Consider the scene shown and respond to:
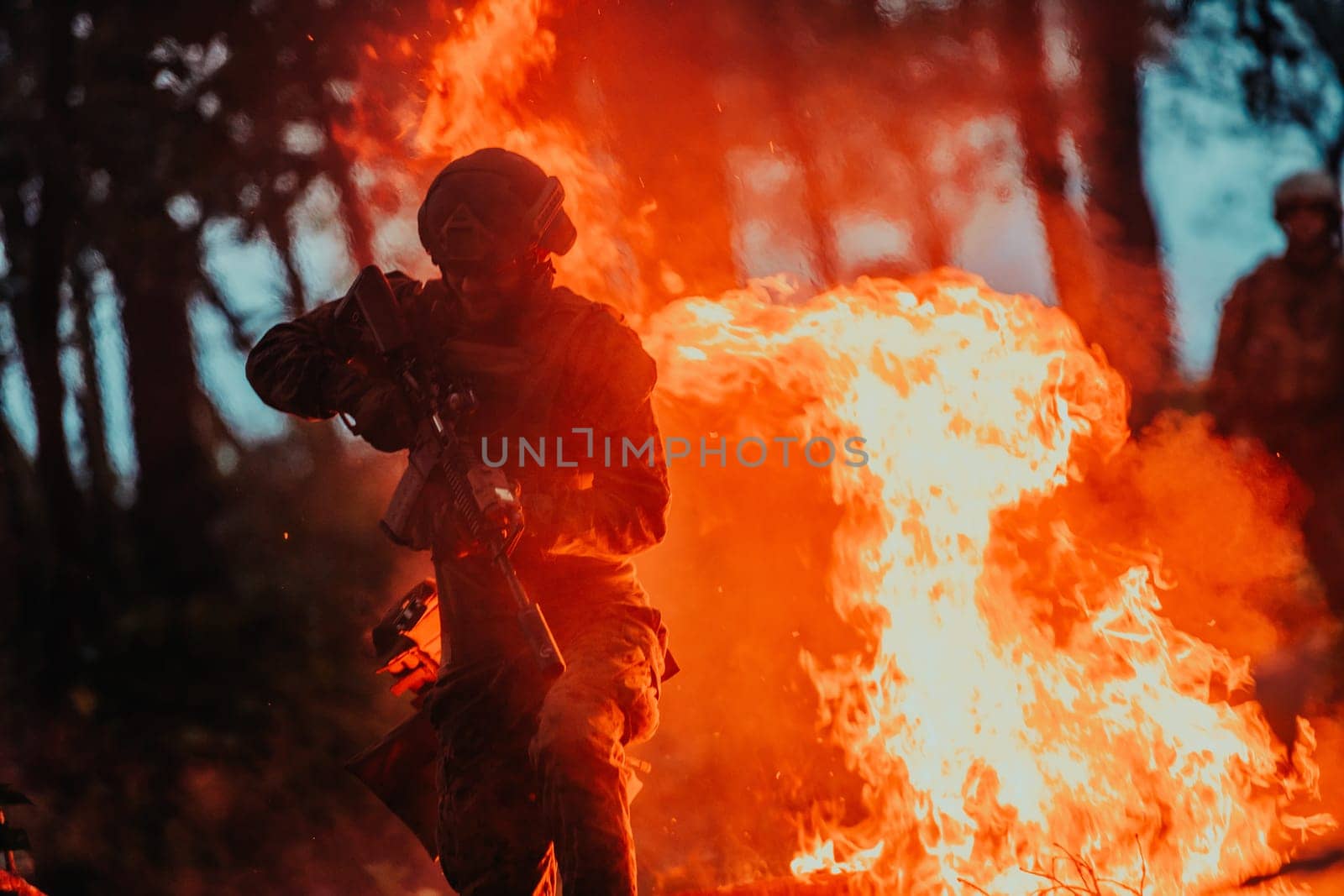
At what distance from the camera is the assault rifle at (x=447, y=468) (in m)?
2.98

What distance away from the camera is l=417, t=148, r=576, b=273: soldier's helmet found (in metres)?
3.38

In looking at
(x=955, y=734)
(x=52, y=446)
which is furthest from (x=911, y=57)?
(x=52, y=446)

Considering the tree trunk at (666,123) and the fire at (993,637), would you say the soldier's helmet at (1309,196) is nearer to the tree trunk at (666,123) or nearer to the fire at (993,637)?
the fire at (993,637)

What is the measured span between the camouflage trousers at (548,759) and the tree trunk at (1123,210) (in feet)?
15.4

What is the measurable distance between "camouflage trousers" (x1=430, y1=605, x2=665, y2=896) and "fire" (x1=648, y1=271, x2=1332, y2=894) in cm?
214

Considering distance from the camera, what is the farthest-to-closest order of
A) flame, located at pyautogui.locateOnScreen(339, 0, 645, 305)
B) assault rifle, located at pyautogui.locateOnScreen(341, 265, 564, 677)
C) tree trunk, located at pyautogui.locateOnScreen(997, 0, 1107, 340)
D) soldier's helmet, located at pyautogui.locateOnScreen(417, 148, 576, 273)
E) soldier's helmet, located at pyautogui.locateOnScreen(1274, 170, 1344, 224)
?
1. soldier's helmet, located at pyautogui.locateOnScreen(1274, 170, 1344, 224)
2. tree trunk, located at pyautogui.locateOnScreen(997, 0, 1107, 340)
3. flame, located at pyautogui.locateOnScreen(339, 0, 645, 305)
4. soldier's helmet, located at pyautogui.locateOnScreen(417, 148, 576, 273)
5. assault rifle, located at pyautogui.locateOnScreen(341, 265, 564, 677)

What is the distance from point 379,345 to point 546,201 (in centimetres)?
71

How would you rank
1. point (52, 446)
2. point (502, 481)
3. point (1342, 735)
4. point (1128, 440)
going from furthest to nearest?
1. point (52, 446)
2. point (1128, 440)
3. point (1342, 735)
4. point (502, 481)

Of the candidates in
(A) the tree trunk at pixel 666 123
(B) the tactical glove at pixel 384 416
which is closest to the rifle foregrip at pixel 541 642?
(B) the tactical glove at pixel 384 416

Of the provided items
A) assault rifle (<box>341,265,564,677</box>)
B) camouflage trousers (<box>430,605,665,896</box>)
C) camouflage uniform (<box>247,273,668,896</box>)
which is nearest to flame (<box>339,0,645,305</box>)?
camouflage uniform (<box>247,273,668,896</box>)

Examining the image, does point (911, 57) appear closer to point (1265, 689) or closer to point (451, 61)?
point (451, 61)

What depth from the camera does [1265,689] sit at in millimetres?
7148

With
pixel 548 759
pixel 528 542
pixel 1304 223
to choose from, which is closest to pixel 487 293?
pixel 528 542

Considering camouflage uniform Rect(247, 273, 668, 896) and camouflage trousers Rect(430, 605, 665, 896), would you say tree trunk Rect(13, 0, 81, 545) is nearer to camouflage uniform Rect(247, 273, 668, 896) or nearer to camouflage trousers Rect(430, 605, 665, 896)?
camouflage uniform Rect(247, 273, 668, 896)
